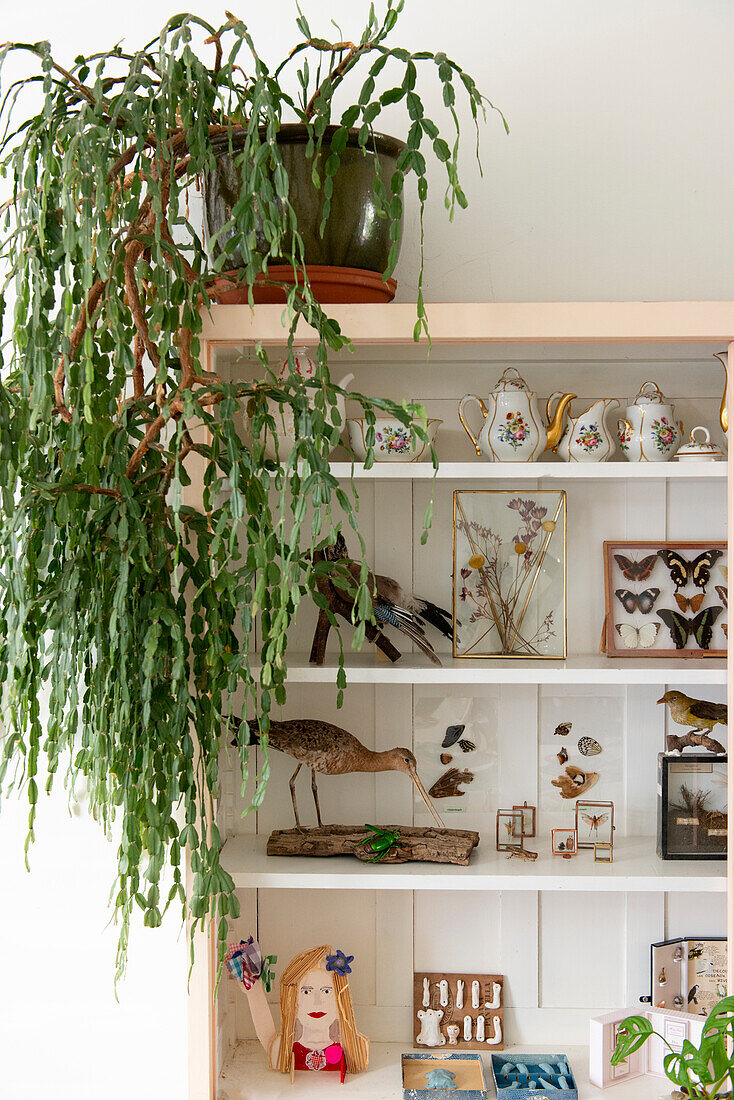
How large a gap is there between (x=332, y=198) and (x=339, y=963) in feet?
4.18

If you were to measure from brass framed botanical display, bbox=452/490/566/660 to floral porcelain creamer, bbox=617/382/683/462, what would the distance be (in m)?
0.16

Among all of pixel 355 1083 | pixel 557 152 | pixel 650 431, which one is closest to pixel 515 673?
pixel 650 431

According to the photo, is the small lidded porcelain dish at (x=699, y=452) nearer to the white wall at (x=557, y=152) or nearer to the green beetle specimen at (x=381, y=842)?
the white wall at (x=557, y=152)

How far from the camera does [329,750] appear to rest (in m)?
1.65

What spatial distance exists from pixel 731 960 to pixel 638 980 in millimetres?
331

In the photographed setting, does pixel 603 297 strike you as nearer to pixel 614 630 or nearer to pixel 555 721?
pixel 614 630

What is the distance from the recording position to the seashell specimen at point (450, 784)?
1762 millimetres

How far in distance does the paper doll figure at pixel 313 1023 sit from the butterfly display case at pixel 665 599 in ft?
2.49

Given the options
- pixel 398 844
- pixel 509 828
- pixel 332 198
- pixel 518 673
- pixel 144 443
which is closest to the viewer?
pixel 144 443

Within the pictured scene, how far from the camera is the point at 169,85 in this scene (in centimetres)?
118

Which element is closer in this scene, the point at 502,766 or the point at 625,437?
the point at 625,437

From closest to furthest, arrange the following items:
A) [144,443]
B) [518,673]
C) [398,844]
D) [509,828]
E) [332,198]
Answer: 1. [144,443]
2. [332,198]
3. [518,673]
4. [398,844]
5. [509,828]

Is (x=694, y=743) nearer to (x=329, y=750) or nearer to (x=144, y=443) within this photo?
(x=329, y=750)

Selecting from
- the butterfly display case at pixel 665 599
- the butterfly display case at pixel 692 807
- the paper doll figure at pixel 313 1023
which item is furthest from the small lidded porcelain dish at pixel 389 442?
the paper doll figure at pixel 313 1023
